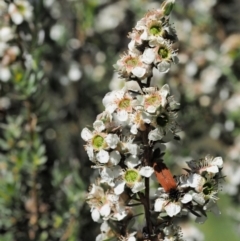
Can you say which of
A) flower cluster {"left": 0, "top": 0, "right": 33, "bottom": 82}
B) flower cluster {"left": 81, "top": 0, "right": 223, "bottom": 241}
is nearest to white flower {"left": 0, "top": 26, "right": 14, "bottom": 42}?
flower cluster {"left": 0, "top": 0, "right": 33, "bottom": 82}

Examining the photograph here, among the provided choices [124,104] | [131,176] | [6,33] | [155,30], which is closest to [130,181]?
[131,176]

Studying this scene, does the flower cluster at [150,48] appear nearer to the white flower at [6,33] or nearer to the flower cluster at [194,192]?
the flower cluster at [194,192]

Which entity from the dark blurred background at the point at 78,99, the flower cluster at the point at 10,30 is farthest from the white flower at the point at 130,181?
the flower cluster at the point at 10,30

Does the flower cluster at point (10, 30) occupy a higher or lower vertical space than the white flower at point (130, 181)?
higher

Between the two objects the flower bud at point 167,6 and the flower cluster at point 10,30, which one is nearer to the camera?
the flower bud at point 167,6

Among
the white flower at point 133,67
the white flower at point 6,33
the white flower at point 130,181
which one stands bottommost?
the white flower at point 130,181

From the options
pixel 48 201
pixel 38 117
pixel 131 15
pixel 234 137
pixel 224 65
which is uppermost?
pixel 131 15

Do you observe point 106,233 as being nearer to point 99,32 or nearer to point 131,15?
point 99,32

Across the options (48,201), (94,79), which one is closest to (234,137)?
(94,79)
